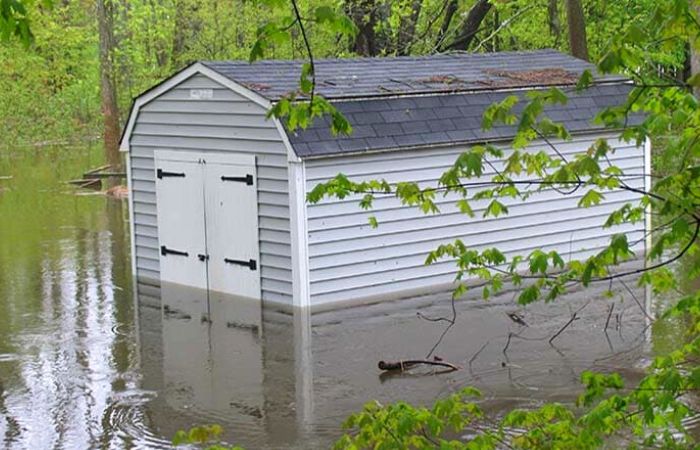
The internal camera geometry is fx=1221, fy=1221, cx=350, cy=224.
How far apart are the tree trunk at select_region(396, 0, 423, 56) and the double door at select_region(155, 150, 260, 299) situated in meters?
9.83

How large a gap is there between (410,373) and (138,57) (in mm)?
25715

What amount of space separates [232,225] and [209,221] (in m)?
0.45

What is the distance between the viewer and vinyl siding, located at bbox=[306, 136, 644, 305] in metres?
13.6

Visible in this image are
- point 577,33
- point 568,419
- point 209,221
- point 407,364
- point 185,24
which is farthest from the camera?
point 185,24

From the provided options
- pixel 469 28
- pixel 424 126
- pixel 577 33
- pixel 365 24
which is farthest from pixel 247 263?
pixel 469 28

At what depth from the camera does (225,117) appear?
1421 cm

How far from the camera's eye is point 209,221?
14.6m

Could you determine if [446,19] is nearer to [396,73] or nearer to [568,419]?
[396,73]

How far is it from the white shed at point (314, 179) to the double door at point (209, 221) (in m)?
0.02

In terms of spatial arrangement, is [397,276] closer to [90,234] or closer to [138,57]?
[90,234]

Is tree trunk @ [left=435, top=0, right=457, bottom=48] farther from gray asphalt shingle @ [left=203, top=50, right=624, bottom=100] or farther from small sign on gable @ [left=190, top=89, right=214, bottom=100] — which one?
small sign on gable @ [left=190, top=89, right=214, bottom=100]

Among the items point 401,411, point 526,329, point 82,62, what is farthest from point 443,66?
point 82,62

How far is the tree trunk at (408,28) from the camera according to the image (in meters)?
24.2

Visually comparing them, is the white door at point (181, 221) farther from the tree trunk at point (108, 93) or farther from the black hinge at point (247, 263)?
the tree trunk at point (108, 93)
